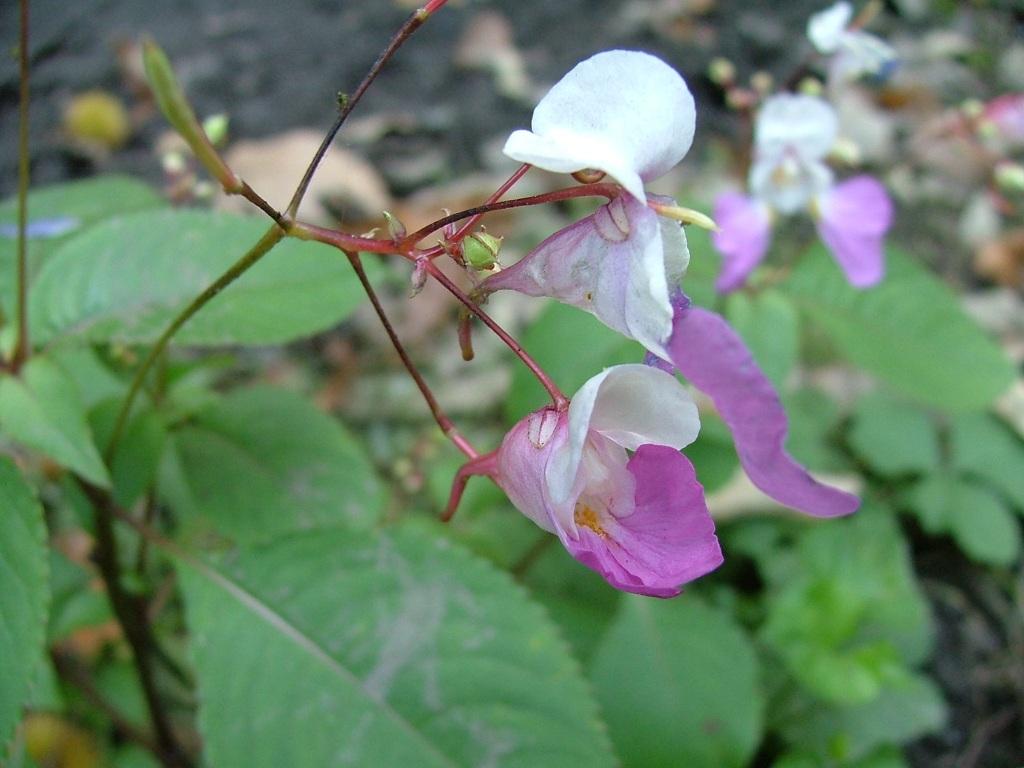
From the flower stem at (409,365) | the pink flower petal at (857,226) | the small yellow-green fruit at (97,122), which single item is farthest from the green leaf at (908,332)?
the small yellow-green fruit at (97,122)

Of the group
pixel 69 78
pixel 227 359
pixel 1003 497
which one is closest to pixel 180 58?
pixel 69 78

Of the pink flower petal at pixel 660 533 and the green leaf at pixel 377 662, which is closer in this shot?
the pink flower petal at pixel 660 533

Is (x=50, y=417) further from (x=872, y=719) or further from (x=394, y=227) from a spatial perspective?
(x=872, y=719)

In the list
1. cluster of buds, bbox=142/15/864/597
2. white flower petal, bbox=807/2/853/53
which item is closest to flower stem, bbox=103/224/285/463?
cluster of buds, bbox=142/15/864/597

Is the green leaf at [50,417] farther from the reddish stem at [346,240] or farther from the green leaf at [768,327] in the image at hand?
the green leaf at [768,327]

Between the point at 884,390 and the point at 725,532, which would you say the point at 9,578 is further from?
the point at 884,390

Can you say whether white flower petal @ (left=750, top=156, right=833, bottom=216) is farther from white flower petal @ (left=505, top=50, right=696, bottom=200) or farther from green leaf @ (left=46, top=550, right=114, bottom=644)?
Answer: green leaf @ (left=46, top=550, right=114, bottom=644)
